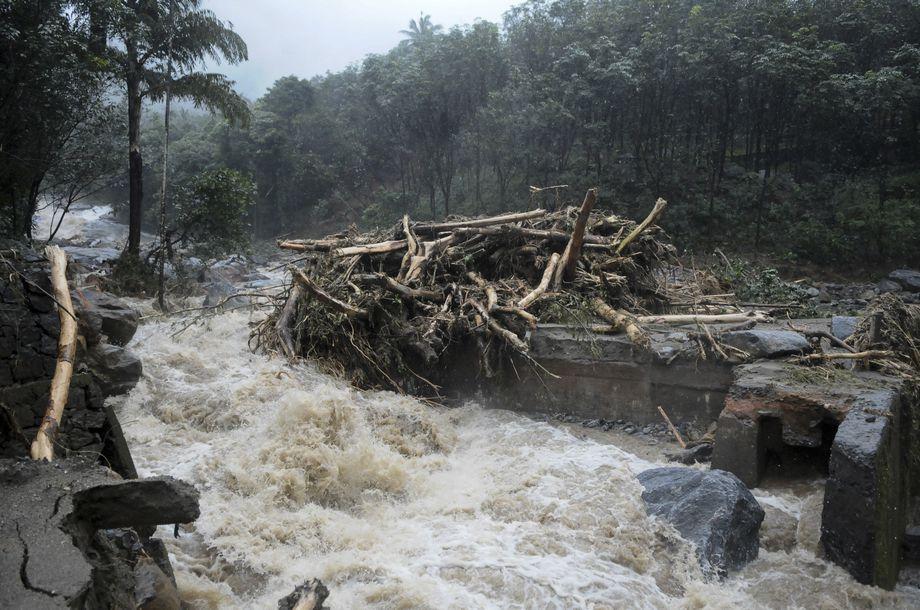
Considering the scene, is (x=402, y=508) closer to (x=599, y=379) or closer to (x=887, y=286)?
(x=599, y=379)

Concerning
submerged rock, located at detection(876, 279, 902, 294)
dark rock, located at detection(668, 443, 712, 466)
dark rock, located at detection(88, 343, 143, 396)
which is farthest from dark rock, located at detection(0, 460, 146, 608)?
submerged rock, located at detection(876, 279, 902, 294)

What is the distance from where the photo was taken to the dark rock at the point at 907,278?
15.6 meters

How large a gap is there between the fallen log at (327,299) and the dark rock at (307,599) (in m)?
4.31

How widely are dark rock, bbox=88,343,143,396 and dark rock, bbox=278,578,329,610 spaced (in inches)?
143

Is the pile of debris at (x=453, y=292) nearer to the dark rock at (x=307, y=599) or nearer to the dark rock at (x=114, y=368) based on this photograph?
the dark rock at (x=114, y=368)

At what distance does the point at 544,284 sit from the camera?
8.06 m

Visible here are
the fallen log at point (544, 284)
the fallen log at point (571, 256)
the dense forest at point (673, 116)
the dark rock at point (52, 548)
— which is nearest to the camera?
the dark rock at point (52, 548)

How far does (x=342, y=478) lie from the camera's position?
17.4 ft

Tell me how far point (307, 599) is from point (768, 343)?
499 cm

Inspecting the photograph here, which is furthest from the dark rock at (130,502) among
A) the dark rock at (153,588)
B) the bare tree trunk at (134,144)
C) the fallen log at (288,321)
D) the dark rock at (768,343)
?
the bare tree trunk at (134,144)

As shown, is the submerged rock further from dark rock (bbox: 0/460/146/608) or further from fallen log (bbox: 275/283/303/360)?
dark rock (bbox: 0/460/146/608)

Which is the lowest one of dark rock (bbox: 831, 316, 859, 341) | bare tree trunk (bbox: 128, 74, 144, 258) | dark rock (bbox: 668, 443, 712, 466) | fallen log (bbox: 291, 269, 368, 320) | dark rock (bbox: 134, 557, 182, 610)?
dark rock (bbox: 668, 443, 712, 466)

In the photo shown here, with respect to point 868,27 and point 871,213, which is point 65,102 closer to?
point 871,213

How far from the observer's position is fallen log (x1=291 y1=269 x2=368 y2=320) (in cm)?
731
